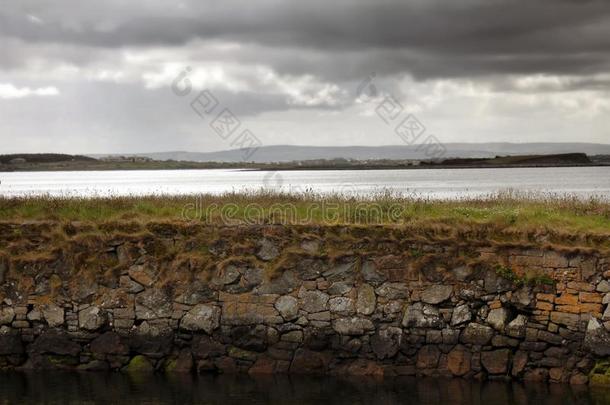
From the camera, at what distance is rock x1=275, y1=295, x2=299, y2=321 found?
19.1 m

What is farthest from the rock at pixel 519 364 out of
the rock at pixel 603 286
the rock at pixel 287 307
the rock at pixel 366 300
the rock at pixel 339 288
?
the rock at pixel 287 307

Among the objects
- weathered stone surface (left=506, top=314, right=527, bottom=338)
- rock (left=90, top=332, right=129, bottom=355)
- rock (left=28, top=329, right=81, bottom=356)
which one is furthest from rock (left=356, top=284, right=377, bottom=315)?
rock (left=28, top=329, right=81, bottom=356)

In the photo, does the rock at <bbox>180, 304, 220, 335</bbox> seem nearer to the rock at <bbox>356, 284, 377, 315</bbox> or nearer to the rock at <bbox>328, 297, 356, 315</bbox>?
the rock at <bbox>328, 297, 356, 315</bbox>

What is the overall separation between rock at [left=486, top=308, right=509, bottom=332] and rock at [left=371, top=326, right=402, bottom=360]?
6.95 feet

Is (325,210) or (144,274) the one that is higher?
(325,210)

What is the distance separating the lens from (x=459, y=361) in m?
18.4

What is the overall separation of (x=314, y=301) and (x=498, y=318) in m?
4.35

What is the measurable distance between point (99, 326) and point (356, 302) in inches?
251

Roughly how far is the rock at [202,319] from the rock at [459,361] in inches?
222

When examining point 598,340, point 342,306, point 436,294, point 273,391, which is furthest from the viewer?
point 342,306

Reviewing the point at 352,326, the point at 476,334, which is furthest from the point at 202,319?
the point at 476,334

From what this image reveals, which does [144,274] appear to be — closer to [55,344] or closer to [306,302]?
[55,344]

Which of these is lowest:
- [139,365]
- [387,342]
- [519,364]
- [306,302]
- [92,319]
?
[139,365]

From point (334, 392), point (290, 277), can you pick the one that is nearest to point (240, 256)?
point (290, 277)
